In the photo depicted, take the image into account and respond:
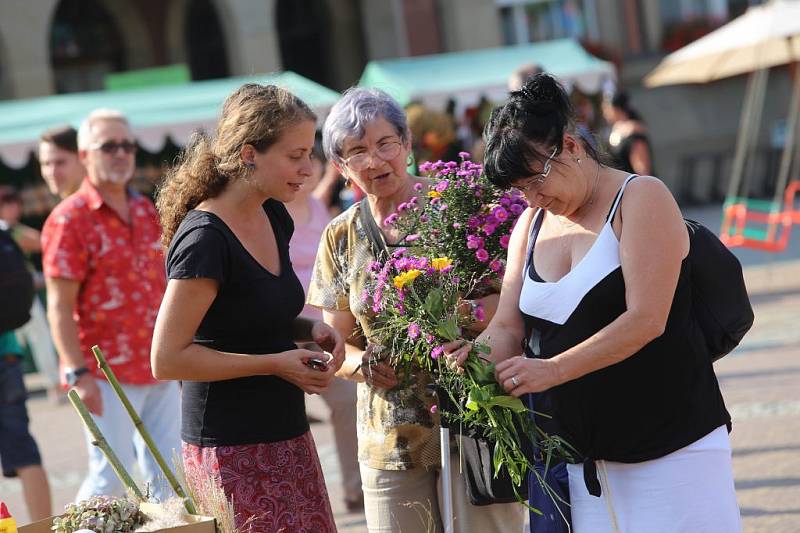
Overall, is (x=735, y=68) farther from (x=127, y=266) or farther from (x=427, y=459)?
(x=427, y=459)

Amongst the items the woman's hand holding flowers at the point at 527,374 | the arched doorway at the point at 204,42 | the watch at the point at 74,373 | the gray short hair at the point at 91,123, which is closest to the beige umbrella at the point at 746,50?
the gray short hair at the point at 91,123

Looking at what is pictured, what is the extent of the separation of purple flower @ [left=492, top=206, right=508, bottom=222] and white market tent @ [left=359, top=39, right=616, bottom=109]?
12.5m

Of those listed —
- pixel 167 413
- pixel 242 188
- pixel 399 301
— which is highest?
pixel 242 188

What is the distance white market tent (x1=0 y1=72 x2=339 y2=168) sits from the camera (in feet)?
46.4

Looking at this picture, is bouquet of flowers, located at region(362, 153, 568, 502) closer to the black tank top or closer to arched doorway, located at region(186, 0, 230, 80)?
the black tank top

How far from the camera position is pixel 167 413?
5.52 metres

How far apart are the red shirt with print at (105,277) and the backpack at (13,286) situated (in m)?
0.43

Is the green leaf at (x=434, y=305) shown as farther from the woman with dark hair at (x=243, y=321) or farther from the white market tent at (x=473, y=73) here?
the white market tent at (x=473, y=73)

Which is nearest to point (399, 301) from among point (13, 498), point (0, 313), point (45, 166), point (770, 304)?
point (0, 313)

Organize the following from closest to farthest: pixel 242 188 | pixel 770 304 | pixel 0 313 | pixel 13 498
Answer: pixel 242 188
pixel 0 313
pixel 13 498
pixel 770 304

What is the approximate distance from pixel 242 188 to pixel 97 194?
216cm

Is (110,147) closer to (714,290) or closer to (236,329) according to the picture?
(236,329)

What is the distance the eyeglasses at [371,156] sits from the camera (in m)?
3.94

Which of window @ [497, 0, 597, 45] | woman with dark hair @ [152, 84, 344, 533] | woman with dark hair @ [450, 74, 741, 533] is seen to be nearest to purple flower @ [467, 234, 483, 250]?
woman with dark hair @ [450, 74, 741, 533]
